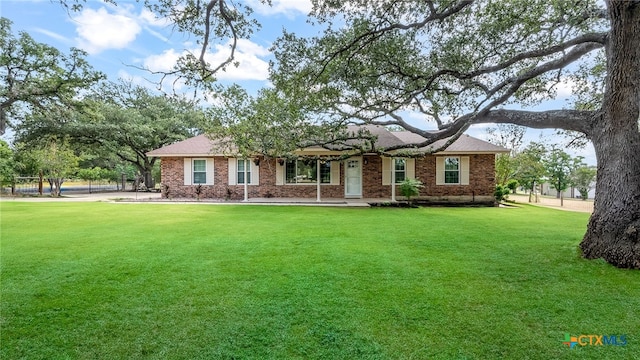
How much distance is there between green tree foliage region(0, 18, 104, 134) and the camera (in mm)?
12875

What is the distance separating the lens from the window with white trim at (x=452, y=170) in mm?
A: 15375

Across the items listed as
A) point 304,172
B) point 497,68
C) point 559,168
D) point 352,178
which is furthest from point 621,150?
point 559,168

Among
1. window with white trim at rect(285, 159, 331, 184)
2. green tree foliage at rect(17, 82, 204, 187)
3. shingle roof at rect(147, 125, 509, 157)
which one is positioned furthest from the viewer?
green tree foliage at rect(17, 82, 204, 187)

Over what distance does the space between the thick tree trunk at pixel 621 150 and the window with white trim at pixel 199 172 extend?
15.6m

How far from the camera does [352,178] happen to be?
52.2ft

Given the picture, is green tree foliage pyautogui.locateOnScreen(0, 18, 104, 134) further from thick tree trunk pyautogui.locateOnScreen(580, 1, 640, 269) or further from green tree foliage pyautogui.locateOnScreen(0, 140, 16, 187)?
thick tree trunk pyautogui.locateOnScreen(580, 1, 640, 269)

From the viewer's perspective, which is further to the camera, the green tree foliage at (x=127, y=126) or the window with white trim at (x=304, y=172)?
the green tree foliage at (x=127, y=126)

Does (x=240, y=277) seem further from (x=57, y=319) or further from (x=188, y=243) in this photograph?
(x=188, y=243)

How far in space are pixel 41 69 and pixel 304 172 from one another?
12280 millimetres

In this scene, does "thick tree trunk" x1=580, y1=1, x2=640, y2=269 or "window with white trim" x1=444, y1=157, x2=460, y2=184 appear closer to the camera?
"thick tree trunk" x1=580, y1=1, x2=640, y2=269

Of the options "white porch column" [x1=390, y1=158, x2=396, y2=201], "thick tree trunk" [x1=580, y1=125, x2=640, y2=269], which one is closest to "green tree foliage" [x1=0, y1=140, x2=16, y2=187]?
"white porch column" [x1=390, y1=158, x2=396, y2=201]

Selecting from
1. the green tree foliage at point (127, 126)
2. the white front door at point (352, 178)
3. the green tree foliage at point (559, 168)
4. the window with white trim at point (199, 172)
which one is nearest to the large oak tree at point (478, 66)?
the white front door at point (352, 178)

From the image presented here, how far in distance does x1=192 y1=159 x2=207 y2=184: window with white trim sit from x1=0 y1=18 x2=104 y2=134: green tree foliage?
5.67 metres

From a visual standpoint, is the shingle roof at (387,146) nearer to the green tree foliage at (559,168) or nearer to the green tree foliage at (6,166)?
the green tree foliage at (559,168)
